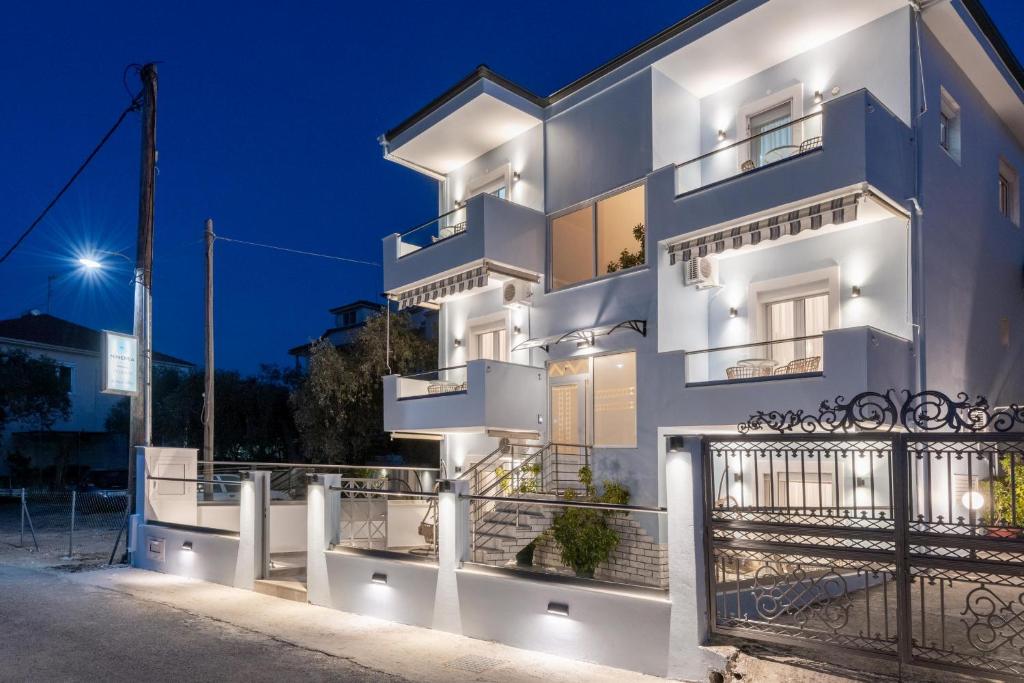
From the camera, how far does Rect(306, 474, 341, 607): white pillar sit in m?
10.7

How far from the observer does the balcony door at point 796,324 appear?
41.2 feet

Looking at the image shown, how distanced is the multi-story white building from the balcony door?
0.04 meters

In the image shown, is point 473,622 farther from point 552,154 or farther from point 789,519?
point 552,154

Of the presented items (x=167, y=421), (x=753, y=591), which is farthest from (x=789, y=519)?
(x=167, y=421)

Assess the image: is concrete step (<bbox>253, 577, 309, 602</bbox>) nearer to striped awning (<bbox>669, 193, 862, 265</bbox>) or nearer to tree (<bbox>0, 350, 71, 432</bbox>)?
striped awning (<bbox>669, 193, 862, 265</bbox>)

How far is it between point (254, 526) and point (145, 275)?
20.8 ft

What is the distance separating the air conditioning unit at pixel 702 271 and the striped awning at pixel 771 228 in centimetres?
28

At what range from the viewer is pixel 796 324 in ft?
42.4

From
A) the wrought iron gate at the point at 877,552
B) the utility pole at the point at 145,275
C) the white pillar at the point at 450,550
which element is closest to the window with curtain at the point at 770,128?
the wrought iron gate at the point at 877,552

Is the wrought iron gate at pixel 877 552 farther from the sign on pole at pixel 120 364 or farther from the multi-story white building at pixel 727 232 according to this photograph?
the sign on pole at pixel 120 364

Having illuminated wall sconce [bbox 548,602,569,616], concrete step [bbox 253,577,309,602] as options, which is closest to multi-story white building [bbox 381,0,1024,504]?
concrete step [bbox 253,577,309,602]

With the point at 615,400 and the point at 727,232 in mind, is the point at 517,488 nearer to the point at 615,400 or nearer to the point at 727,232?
the point at 615,400

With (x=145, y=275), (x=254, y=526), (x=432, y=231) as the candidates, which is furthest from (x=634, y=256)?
(x=145, y=275)

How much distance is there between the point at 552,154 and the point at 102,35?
42.9m
